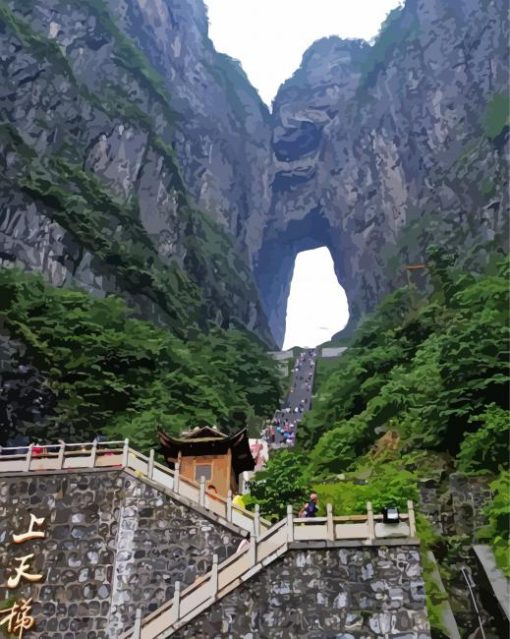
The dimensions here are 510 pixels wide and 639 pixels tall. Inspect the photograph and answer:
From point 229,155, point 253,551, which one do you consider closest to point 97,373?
point 253,551

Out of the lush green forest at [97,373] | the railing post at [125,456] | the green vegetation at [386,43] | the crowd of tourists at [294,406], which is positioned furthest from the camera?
the green vegetation at [386,43]

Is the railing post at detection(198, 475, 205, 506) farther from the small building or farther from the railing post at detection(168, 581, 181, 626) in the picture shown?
the railing post at detection(168, 581, 181, 626)

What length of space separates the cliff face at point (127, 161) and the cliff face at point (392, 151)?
16.7ft

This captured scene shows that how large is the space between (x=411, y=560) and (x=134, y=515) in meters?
6.16

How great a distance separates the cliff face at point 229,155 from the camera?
141 feet

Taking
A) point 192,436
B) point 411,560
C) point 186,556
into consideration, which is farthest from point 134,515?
point 411,560

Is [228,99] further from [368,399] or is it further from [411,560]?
[411,560]

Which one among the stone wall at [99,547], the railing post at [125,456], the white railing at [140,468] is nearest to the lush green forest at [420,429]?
the white railing at [140,468]

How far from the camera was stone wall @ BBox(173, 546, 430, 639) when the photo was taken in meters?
12.7

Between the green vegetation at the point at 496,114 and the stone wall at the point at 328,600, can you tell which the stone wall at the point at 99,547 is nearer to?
the stone wall at the point at 328,600

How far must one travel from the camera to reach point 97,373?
95.9ft

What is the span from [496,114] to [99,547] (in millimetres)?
45374

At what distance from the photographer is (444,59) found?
207 ft

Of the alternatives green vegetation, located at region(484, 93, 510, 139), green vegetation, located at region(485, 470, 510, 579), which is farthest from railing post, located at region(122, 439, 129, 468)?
green vegetation, located at region(484, 93, 510, 139)
